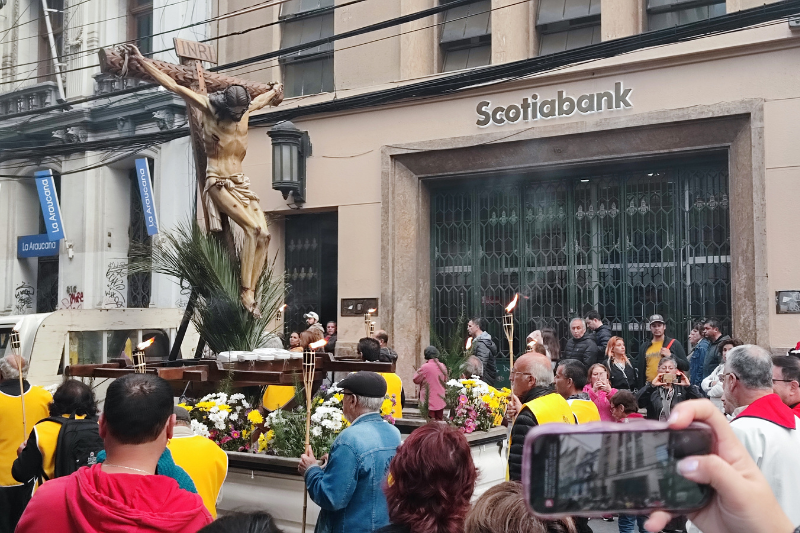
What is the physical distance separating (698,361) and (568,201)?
3.98m

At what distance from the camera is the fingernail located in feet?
3.81

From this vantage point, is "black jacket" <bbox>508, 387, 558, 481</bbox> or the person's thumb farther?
"black jacket" <bbox>508, 387, 558, 481</bbox>

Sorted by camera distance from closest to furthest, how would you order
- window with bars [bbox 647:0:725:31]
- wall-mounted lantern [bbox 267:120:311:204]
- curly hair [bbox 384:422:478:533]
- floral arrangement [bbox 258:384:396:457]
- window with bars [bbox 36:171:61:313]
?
1. curly hair [bbox 384:422:478:533]
2. floral arrangement [bbox 258:384:396:457]
3. window with bars [bbox 647:0:725:31]
4. wall-mounted lantern [bbox 267:120:311:204]
5. window with bars [bbox 36:171:61:313]

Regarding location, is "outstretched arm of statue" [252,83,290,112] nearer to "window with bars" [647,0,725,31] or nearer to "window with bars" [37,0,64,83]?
"window with bars" [647,0,725,31]

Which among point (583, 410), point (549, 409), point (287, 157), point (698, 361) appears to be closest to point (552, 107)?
point (698, 361)

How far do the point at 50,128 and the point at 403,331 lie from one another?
1118 cm

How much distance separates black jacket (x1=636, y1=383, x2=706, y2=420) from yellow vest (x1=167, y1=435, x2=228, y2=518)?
17.2ft

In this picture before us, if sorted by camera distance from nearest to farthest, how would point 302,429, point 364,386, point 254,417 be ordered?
point 364,386 → point 302,429 → point 254,417

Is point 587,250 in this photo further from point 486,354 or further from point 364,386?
point 364,386

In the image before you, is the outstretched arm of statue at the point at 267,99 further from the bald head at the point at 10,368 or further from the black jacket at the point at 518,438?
the black jacket at the point at 518,438

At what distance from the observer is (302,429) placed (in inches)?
268

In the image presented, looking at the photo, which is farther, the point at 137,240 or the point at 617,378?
the point at 137,240

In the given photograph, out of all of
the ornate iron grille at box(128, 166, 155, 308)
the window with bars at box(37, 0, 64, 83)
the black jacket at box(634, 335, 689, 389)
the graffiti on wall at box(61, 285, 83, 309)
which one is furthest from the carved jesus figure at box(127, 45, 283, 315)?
the window with bars at box(37, 0, 64, 83)

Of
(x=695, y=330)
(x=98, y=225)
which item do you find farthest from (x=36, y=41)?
(x=695, y=330)
